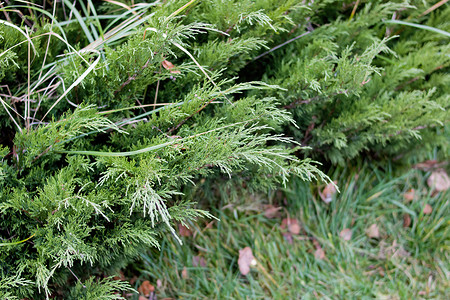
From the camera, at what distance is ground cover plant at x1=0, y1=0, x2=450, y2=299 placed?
1351 millimetres

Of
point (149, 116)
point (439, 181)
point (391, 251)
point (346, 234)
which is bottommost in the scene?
point (391, 251)

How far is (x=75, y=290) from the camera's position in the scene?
1554 mm

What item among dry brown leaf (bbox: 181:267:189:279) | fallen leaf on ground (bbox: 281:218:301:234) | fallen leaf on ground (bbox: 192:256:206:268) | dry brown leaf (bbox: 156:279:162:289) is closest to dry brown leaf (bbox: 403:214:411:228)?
fallen leaf on ground (bbox: 281:218:301:234)

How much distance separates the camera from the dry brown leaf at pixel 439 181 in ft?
8.44

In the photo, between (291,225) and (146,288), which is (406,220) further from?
(146,288)

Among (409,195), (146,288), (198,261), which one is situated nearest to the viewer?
(146,288)

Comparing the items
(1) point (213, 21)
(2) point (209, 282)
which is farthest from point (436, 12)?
(2) point (209, 282)

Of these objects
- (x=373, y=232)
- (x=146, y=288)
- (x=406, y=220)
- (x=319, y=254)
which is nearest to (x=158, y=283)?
(x=146, y=288)

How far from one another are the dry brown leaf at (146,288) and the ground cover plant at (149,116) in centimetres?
46

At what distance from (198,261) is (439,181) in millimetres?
1930

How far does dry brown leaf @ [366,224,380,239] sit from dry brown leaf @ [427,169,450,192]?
0.59 meters

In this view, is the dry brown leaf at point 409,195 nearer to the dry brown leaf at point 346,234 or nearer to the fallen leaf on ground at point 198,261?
the dry brown leaf at point 346,234

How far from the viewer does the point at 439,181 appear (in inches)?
102

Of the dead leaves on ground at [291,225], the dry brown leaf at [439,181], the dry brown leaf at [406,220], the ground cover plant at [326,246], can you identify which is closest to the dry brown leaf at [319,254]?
the ground cover plant at [326,246]
